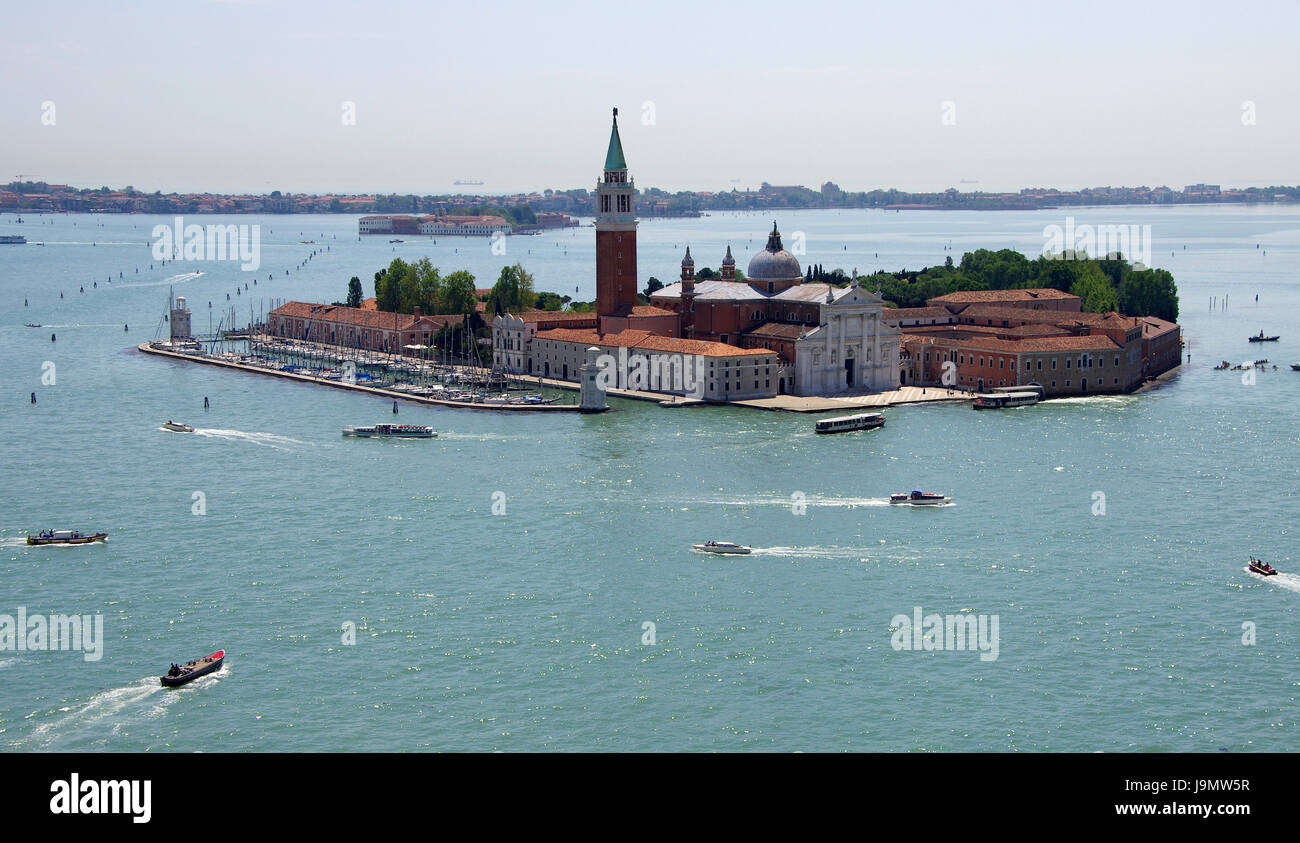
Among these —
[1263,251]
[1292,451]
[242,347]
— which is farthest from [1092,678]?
[1263,251]

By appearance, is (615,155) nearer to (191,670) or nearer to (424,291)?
(424,291)

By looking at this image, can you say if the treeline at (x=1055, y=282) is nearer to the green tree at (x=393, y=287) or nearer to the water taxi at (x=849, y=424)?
the green tree at (x=393, y=287)

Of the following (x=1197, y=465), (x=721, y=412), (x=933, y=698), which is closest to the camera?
(x=933, y=698)

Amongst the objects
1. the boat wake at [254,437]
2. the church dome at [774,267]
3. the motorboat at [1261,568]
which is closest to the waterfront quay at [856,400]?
the church dome at [774,267]

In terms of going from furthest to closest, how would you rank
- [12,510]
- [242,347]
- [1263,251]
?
[1263,251] < [242,347] < [12,510]

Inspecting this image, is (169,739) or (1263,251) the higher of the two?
(1263,251)

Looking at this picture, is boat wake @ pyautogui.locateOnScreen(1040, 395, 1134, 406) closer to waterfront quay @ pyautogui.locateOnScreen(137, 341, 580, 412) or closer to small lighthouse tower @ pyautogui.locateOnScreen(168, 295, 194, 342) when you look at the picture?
waterfront quay @ pyautogui.locateOnScreen(137, 341, 580, 412)

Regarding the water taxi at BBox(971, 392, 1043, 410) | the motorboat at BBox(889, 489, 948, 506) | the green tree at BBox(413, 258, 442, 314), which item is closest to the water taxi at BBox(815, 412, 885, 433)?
the water taxi at BBox(971, 392, 1043, 410)

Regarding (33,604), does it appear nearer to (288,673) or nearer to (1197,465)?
(288,673)
